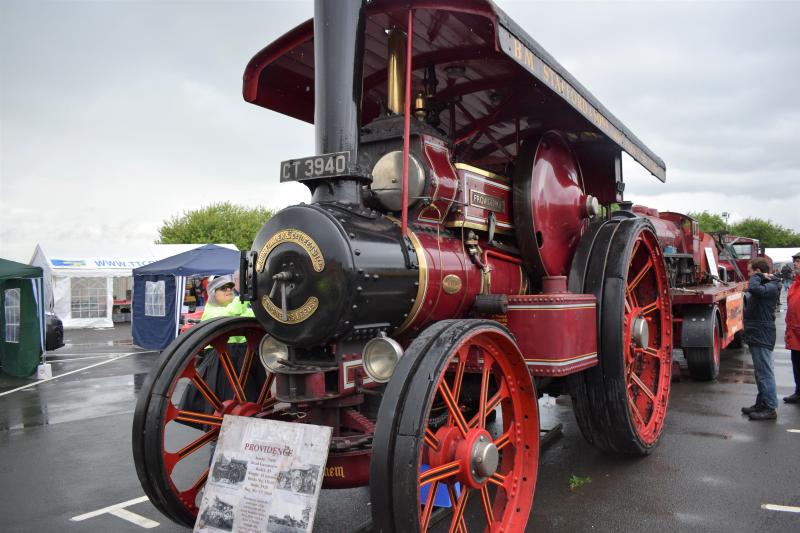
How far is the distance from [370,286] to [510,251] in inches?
56.8

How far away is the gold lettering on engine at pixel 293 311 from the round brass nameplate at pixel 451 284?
0.72 m

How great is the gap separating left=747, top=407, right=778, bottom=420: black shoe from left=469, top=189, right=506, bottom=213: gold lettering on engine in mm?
3378

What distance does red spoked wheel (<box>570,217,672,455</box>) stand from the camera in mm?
3590

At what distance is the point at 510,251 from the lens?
3.74 metres

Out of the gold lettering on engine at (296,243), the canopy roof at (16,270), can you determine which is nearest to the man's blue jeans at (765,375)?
the gold lettering on engine at (296,243)

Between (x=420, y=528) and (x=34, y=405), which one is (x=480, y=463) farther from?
(x=34, y=405)

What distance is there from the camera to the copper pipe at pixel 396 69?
3229mm

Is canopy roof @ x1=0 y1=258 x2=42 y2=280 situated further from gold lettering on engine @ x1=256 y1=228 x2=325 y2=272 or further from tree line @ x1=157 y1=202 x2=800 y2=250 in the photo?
tree line @ x1=157 y1=202 x2=800 y2=250

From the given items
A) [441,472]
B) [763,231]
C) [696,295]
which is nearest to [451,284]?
[441,472]

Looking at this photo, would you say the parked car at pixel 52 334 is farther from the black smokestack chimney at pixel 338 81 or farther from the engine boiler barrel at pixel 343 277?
the black smokestack chimney at pixel 338 81

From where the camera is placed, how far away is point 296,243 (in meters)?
2.58

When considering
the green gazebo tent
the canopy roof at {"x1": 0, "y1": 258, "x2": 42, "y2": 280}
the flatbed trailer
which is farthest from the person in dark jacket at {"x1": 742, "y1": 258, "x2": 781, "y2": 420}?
the green gazebo tent

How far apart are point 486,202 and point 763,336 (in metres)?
3.31

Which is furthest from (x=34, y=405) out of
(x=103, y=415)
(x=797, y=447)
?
(x=797, y=447)
